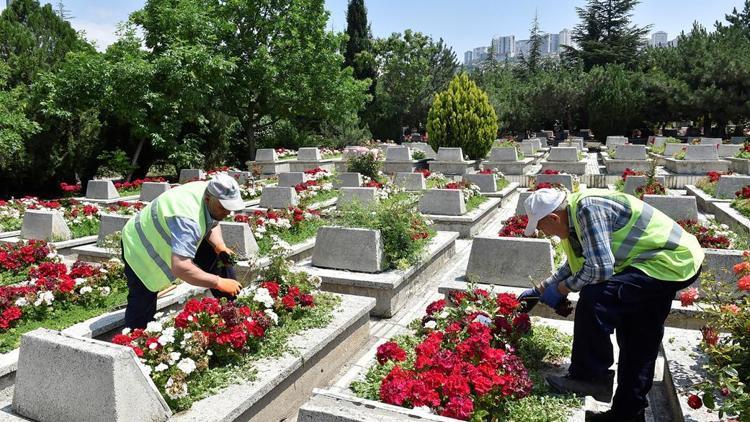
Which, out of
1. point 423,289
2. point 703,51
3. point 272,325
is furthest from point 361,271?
point 703,51

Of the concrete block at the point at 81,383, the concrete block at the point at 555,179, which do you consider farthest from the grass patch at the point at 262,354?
the concrete block at the point at 555,179

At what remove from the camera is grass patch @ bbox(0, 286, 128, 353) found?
445 centimetres

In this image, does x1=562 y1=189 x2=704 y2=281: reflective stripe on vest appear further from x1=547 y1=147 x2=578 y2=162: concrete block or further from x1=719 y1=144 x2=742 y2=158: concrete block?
x1=719 y1=144 x2=742 y2=158: concrete block

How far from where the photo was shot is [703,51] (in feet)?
105

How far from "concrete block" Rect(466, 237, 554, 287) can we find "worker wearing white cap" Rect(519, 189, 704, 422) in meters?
2.06

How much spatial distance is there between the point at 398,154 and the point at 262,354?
1477 centimetres

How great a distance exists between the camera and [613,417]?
3268mm

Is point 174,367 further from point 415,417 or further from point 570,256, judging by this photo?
point 570,256

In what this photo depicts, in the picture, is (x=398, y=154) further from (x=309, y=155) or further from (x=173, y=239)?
(x=173, y=239)

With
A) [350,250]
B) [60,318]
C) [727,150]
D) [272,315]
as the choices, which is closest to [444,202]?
[350,250]

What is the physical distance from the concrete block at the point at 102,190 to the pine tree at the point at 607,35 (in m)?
40.1

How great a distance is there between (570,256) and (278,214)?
17.9ft

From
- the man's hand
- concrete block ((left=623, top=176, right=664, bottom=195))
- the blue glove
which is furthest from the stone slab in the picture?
the man's hand

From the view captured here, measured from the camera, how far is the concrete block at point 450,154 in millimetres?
17062
